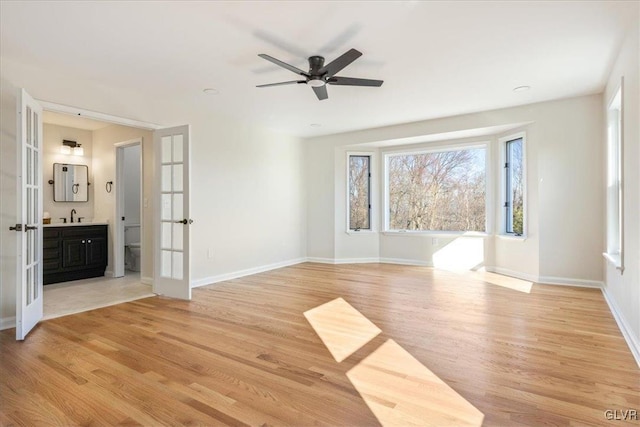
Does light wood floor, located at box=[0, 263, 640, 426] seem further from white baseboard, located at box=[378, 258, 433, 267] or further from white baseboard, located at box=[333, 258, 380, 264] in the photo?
white baseboard, located at box=[333, 258, 380, 264]

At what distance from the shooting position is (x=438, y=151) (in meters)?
6.69

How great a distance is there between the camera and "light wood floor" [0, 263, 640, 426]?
1.91 meters

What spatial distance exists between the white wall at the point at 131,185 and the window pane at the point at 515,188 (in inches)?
262

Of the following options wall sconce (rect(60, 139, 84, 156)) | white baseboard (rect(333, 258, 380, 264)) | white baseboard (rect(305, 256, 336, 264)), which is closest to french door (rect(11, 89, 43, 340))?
wall sconce (rect(60, 139, 84, 156))

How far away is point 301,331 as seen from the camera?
3.17m

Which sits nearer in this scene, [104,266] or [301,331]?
[301,331]

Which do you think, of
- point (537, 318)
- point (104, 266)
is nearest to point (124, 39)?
point (104, 266)

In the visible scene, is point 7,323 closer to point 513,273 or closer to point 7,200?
point 7,200

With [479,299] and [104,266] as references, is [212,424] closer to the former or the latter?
[479,299]

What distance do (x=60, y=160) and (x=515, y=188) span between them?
25.0 feet

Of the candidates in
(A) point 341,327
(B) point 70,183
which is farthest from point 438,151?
(B) point 70,183

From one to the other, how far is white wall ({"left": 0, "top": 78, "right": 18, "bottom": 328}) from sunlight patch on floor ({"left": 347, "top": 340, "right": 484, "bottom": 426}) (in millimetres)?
3381

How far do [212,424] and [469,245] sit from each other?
18.1 feet

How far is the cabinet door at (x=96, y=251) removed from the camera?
5723 mm
